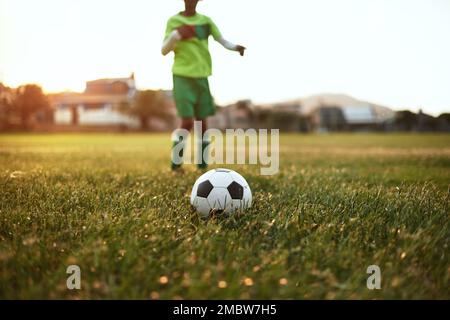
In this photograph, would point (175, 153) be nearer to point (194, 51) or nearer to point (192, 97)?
point (192, 97)

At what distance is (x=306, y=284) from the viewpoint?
1607 mm

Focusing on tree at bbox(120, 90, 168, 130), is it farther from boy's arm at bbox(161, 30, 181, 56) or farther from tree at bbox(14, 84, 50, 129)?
boy's arm at bbox(161, 30, 181, 56)

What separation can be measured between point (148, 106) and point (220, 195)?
4078 centimetres

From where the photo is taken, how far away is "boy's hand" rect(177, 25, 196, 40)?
4625mm

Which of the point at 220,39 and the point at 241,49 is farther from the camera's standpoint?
the point at 220,39

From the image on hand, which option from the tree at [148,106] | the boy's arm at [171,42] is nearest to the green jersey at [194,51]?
the boy's arm at [171,42]

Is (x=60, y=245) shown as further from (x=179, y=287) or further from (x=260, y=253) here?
(x=260, y=253)

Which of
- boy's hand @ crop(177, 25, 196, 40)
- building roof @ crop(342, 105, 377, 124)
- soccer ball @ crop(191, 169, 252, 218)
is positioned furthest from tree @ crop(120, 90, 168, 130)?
soccer ball @ crop(191, 169, 252, 218)

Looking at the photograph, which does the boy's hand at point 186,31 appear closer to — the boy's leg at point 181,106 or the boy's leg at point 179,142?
the boy's leg at point 181,106

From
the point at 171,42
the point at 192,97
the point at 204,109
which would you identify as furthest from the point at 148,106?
the point at 171,42

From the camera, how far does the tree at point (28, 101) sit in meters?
40.1

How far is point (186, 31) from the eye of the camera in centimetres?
465

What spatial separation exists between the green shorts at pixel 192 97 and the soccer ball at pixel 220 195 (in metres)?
2.38

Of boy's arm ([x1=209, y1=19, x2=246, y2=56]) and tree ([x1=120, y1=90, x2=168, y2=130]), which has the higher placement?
tree ([x1=120, y1=90, x2=168, y2=130])
